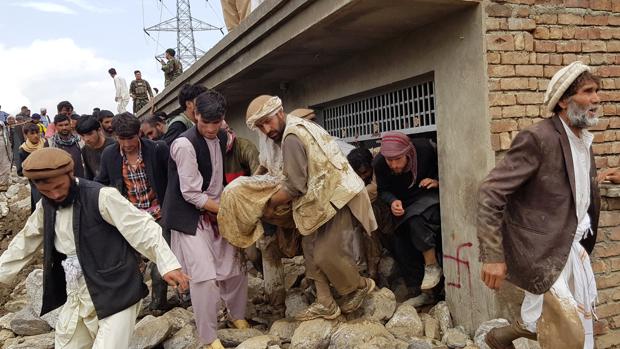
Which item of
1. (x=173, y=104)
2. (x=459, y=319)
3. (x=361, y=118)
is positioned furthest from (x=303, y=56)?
(x=173, y=104)

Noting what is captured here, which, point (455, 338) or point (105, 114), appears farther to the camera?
point (105, 114)

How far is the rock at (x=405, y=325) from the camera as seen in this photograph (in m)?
4.12

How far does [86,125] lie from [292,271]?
2.64 metres

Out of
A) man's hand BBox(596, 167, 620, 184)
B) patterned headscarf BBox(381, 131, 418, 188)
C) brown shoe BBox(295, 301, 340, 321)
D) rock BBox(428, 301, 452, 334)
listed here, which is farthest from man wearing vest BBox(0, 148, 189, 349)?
man's hand BBox(596, 167, 620, 184)

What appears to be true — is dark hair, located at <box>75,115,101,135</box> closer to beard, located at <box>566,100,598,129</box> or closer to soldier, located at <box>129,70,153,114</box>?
beard, located at <box>566,100,598,129</box>

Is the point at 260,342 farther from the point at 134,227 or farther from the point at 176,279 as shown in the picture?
the point at 134,227

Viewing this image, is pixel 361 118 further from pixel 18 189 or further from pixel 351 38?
pixel 18 189

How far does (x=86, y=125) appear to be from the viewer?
18.5 feet

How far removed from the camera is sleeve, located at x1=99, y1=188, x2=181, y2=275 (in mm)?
3195

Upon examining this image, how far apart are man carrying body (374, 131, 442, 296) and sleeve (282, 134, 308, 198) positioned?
968 millimetres

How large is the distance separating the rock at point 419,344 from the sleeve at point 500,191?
3.87ft

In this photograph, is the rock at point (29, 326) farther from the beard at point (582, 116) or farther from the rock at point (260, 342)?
→ the beard at point (582, 116)

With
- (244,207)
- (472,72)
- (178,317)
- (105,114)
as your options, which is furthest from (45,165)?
(105,114)

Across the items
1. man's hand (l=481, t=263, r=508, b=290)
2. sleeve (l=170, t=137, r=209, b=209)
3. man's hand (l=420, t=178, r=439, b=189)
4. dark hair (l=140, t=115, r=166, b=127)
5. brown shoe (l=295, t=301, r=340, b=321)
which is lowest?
brown shoe (l=295, t=301, r=340, b=321)
